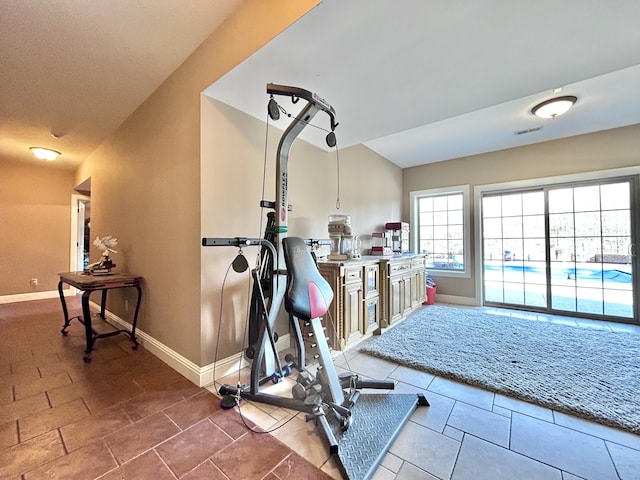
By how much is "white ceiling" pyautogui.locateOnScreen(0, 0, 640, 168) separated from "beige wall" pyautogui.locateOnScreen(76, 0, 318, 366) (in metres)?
0.11

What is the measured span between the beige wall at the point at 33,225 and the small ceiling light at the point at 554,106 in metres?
7.74

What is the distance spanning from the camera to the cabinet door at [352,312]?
2.67 meters

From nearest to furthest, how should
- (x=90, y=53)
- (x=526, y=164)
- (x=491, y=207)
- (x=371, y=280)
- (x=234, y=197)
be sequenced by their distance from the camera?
(x=90, y=53) → (x=234, y=197) → (x=371, y=280) → (x=526, y=164) → (x=491, y=207)

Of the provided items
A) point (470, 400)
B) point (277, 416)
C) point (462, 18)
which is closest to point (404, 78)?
point (462, 18)

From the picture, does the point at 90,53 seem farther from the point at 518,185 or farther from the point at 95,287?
the point at 518,185

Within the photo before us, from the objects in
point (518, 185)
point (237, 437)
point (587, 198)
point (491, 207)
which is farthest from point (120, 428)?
point (587, 198)

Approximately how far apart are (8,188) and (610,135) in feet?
31.1

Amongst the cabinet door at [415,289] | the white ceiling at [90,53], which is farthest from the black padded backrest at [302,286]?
A: the cabinet door at [415,289]

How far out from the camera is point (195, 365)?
210cm

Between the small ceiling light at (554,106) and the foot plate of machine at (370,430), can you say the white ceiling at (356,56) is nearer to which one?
the small ceiling light at (554,106)

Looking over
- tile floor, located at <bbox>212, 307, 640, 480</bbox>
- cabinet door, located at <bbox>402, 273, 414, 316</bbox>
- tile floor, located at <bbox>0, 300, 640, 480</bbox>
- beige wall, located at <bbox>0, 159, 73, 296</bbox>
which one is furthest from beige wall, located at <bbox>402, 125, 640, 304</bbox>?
beige wall, located at <bbox>0, 159, 73, 296</bbox>

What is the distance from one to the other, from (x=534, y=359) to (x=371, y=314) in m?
1.52

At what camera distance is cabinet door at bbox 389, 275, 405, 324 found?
10.8 feet

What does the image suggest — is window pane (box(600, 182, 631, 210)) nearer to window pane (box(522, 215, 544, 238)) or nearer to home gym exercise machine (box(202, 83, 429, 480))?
window pane (box(522, 215, 544, 238))
